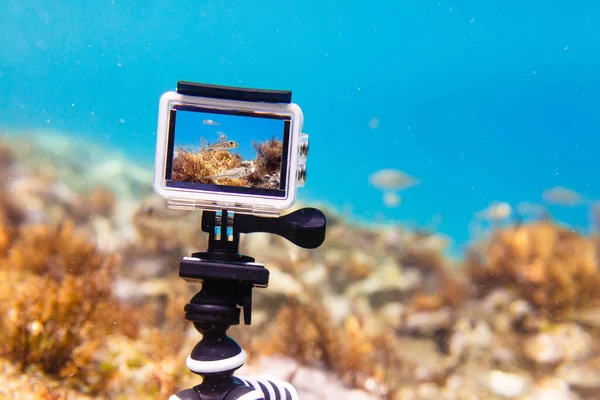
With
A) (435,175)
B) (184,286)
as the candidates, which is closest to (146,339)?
(184,286)

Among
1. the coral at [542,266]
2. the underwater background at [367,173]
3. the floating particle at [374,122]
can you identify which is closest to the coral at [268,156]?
the underwater background at [367,173]

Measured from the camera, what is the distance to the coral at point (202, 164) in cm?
107

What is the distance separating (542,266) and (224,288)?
341 cm

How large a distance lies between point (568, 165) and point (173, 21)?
4583 millimetres

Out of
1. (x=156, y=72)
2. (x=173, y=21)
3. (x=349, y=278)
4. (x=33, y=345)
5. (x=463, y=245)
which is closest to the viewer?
(x=33, y=345)

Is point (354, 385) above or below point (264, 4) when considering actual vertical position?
below

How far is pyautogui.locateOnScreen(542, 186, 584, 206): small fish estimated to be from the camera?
14.1ft

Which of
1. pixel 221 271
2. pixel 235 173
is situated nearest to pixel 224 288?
pixel 221 271

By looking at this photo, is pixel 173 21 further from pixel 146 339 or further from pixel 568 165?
pixel 568 165

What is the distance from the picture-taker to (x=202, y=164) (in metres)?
1.10

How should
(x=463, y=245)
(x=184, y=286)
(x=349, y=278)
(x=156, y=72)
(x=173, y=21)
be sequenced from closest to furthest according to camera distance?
(x=184, y=286) → (x=349, y=278) → (x=463, y=245) → (x=173, y=21) → (x=156, y=72)

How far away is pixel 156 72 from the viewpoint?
15.0 ft

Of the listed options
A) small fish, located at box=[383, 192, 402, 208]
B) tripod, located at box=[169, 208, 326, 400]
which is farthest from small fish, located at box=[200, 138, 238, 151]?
small fish, located at box=[383, 192, 402, 208]

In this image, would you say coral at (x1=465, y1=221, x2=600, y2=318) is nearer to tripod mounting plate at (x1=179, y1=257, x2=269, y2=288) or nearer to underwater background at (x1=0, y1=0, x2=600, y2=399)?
underwater background at (x1=0, y1=0, x2=600, y2=399)
